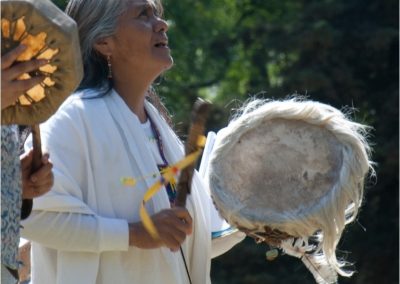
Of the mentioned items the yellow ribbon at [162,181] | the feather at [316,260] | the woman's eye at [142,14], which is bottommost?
the feather at [316,260]

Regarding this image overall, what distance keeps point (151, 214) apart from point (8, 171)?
2.27 feet

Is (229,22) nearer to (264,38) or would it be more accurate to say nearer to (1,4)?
(264,38)

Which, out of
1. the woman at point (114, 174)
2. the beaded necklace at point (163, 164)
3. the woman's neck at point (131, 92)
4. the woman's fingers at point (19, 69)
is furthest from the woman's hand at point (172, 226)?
the woman's fingers at point (19, 69)

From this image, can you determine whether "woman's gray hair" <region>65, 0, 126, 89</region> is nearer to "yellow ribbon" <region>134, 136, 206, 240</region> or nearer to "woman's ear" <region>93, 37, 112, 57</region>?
"woman's ear" <region>93, 37, 112, 57</region>

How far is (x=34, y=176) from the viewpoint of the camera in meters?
3.45

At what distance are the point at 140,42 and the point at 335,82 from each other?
7.31m

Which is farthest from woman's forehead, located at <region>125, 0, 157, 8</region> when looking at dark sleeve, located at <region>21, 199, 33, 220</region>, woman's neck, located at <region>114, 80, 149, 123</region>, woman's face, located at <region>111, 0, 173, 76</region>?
dark sleeve, located at <region>21, 199, 33, 220</region>

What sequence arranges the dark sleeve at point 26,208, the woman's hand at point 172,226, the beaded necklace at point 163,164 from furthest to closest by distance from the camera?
the beaded necklace at point 163,164
the woman's hand at point 172,226
the dark sleeve at point 26,208

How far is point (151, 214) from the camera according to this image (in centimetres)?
389

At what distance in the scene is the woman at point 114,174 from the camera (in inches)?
150

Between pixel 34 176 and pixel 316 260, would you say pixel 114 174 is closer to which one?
pixel 34 176

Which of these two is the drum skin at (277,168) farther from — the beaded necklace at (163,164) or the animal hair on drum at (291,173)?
the beaded necklace at (163,164)

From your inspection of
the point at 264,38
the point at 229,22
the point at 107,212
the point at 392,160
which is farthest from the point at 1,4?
the point at 229,22

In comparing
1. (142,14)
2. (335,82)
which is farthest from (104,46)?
(335,82)
